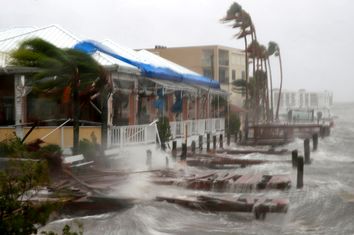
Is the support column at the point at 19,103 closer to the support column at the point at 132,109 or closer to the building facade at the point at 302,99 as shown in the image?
the support column at the point at 132,109

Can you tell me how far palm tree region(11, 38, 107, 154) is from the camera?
1466 centimetres

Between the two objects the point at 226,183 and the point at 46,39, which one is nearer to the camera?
the point at 226,183

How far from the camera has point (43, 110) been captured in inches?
786

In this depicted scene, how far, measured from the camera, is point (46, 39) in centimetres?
2031

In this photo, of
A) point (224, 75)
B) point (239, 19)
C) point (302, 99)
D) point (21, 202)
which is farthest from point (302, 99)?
point (21, 202)

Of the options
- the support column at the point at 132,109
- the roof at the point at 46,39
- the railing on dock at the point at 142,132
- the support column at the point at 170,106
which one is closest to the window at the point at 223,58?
the railing on dock at the point at 142,132

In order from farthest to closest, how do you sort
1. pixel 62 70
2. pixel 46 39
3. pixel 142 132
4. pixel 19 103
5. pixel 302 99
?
pixel 302 99 → pixel 142 132 → pixel 46 39 → pixel 19 103 → pixel 62 70

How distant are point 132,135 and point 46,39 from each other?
180 inches

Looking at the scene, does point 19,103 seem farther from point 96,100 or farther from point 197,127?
point 197,127

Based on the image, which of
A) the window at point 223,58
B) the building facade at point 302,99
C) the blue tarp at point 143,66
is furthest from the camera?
the building facade at point 302,99

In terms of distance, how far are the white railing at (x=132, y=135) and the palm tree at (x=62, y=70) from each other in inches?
84.4

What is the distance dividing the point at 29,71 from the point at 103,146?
3.51m

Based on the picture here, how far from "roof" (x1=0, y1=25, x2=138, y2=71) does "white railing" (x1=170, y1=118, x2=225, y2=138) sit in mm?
6846

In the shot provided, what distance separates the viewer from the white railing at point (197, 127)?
26973 mm
